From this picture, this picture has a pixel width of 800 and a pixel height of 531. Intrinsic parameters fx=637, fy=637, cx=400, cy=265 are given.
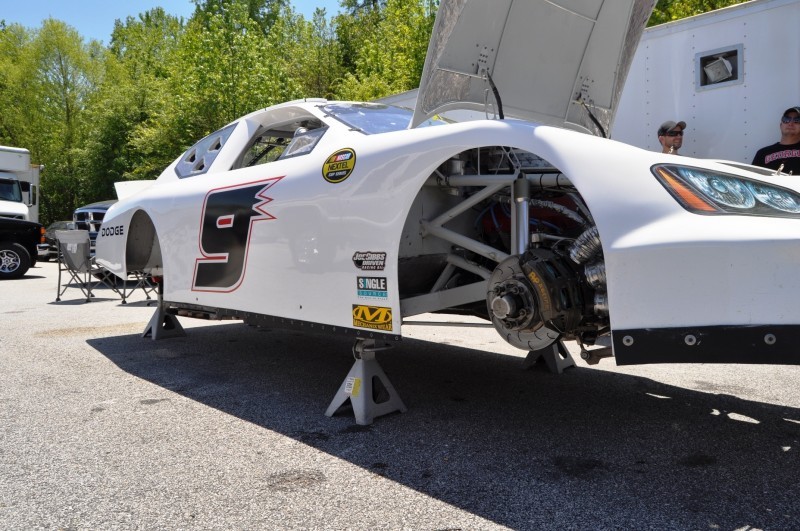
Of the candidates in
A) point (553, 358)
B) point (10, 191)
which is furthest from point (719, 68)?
point (10, 191)

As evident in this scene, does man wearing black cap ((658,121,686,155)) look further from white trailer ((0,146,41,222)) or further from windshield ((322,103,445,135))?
white trailer ((0,146,41,222))

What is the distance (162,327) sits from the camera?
587 centimetres

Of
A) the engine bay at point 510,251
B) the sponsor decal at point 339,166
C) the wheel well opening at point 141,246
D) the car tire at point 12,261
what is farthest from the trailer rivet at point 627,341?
the car tire at point 12,261

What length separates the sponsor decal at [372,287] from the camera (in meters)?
2.94

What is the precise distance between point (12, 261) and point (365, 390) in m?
14.1

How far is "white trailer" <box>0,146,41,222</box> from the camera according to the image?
15352mm

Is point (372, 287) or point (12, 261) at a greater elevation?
point (12, 261)

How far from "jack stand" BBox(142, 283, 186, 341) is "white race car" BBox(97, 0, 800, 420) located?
135cm

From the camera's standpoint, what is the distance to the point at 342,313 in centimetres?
316

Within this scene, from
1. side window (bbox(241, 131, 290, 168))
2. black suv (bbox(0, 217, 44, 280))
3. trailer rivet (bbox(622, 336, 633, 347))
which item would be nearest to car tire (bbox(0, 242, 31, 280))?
black suv (bbox(0, 217, 44, 280))

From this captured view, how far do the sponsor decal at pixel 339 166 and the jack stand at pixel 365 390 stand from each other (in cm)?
85

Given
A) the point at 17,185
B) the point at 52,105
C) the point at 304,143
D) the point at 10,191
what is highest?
the point at 52,105

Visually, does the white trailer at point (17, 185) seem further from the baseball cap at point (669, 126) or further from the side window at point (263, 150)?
the baseball cap at point (669, 126)

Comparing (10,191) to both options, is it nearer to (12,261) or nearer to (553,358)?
Answer: (12,261)
